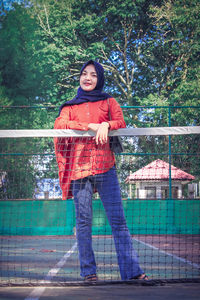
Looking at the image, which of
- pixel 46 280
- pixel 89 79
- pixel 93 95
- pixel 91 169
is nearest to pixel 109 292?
pixel 91 169

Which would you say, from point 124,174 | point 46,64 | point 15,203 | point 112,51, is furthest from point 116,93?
point 124,174

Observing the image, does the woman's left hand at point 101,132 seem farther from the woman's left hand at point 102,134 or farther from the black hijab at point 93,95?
the black hijab at point 93,95

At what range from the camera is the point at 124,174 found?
9.46 m

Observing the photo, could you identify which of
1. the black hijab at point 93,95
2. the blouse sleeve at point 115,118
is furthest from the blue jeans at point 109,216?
the black hijab at point 93,95

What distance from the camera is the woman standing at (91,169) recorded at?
11.3ft

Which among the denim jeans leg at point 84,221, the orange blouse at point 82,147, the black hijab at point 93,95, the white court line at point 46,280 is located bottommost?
the white court line at point 46,280

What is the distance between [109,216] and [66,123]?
852mm

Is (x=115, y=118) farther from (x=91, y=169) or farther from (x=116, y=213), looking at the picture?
(x=116, y=213)

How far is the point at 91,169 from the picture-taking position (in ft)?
11.4

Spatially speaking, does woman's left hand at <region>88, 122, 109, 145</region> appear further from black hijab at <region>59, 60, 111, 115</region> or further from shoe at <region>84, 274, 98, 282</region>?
shoe at <region>84, 274, 98, 282</region>

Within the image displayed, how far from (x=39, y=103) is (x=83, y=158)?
2032 cm

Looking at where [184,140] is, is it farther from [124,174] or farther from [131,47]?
[131,47]

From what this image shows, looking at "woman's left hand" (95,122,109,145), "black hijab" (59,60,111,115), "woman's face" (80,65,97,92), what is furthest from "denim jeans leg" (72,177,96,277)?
"woman's face" (80,65,97,92)

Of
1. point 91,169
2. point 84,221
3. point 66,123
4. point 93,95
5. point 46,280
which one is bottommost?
point 46,280
